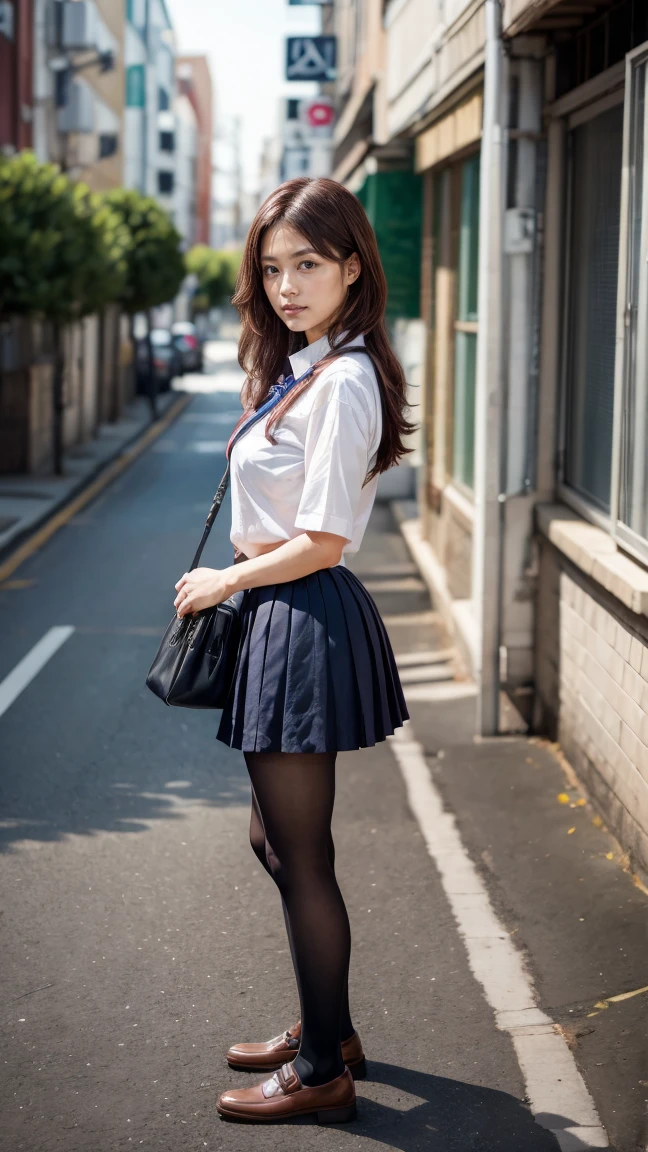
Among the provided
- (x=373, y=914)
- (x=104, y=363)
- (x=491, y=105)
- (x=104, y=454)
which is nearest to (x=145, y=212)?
(x=104, y=363)

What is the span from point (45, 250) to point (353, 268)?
15708 millimetres

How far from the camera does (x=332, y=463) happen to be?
3221mm

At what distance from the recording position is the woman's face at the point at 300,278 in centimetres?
336

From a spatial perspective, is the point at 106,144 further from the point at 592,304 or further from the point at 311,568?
the point at 311,568

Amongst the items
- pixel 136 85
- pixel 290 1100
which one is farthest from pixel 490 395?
pixel 136 85

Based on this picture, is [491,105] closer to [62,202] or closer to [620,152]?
[620,152]

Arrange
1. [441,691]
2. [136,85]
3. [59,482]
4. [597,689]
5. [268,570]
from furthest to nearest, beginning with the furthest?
[136,85] → [59,482] → [441,691] → [597,689] → [268,570]

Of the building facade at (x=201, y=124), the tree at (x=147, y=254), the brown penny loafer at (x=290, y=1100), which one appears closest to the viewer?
the brown penny loafer at (x=290, y=1100)

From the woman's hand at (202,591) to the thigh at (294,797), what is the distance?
1.17 ft

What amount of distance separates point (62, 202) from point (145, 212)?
47.2 feet

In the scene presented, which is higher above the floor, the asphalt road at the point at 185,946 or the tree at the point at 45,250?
the tree at the point at 45,250

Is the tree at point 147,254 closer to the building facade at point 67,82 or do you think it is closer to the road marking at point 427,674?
the building facade at point 67,82

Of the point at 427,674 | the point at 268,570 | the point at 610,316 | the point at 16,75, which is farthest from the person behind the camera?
the point at 16,75

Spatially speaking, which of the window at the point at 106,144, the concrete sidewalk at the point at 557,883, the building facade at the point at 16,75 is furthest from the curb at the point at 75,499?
the window at the point at 106,144
